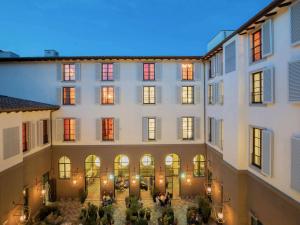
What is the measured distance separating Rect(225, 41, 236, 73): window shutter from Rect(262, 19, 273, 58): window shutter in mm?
2798

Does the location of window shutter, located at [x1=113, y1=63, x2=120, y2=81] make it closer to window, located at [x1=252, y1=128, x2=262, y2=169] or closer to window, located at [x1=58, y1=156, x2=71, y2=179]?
window, located at [x1=58, y1=156, x2=71, y2=179]

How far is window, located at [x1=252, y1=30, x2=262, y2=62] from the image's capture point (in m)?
13.0

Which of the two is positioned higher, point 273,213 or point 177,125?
point 177,125

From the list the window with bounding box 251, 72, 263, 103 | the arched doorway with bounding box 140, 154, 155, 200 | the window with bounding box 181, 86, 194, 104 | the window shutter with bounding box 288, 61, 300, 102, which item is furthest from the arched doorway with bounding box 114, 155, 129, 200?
the window shutter with bounding box 288, 61, 300, 102

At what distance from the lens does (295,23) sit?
971 centimetres

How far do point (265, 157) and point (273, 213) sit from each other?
94.8 inches

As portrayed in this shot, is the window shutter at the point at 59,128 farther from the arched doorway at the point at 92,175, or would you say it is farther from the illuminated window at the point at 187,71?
the illuminated window at the point at 187,71

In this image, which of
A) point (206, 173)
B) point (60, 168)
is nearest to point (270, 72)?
point (206, 173)

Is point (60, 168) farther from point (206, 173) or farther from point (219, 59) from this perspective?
point (219, 59)

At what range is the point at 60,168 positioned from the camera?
23.3 meters

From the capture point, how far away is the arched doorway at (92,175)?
76.4 feet

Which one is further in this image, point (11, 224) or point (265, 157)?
point (11, 224)

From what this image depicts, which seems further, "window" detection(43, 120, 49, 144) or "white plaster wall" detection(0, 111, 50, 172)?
"window" detection(43, 120, 49, 144)

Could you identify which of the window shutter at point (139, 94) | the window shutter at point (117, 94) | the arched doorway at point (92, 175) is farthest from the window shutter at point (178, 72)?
the arched doorway at point (92, 175)
